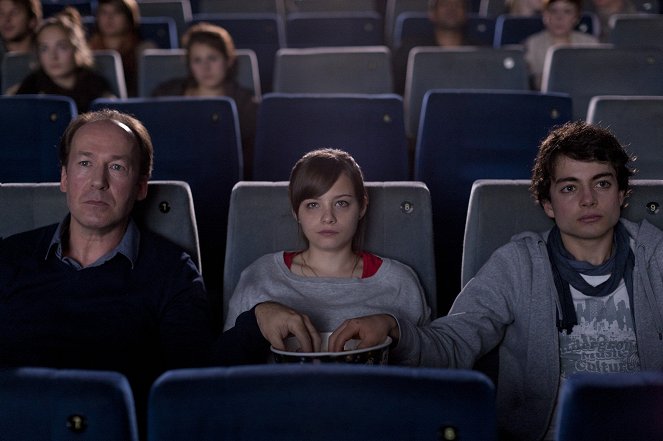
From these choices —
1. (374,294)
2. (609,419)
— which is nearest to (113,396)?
(609,419)

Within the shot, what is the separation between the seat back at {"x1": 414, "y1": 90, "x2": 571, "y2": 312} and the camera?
2697 millimetres

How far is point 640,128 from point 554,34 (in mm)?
2138

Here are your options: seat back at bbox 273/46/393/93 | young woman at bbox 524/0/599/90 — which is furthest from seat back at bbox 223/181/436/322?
young woman at bbox 524/0/599/90

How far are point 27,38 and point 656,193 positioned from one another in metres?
3.54

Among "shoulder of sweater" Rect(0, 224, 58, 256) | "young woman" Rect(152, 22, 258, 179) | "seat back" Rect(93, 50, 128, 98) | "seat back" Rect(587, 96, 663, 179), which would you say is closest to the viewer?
"shoulder of sweater" Rect(0, 224, 58, 256)

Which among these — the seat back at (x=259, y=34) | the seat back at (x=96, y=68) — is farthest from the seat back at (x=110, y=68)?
the seat back at (x=259, y=34)

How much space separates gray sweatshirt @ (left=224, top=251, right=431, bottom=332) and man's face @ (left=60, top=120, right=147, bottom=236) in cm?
30

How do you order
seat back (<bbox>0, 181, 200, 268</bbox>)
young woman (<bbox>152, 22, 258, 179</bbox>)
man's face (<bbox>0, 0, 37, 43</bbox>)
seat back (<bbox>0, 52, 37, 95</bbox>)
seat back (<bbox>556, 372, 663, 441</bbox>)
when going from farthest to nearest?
man's face (<bbox>0, 0, 37, 43</bbox>), seat back (<bbox>0, 52, 37, 95</bbox>), young woman (<bbox>152, 22, 258, 179</bbox>), seat back (<bbox>0, 181, 200, 268</bbox>), seat back (<bbox>556, 372, 663, 441</bbox>)

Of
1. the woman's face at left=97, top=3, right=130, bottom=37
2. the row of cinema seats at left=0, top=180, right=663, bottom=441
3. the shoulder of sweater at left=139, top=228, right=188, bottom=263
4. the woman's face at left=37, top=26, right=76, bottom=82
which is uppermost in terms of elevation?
the woman's face at left=97, top=3, right=130, bottom=37

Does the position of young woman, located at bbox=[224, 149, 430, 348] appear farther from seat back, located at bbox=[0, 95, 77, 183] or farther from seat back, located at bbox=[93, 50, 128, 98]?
seat back, located at bbox=[93, 50, 128, 98]

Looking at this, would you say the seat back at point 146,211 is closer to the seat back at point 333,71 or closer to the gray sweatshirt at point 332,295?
the gray sweatshirt at point 332,295

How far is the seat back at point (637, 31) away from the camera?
457 centimetres

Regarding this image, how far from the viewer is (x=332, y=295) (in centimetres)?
184

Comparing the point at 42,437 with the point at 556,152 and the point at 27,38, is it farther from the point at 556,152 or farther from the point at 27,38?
the point at 27,38
